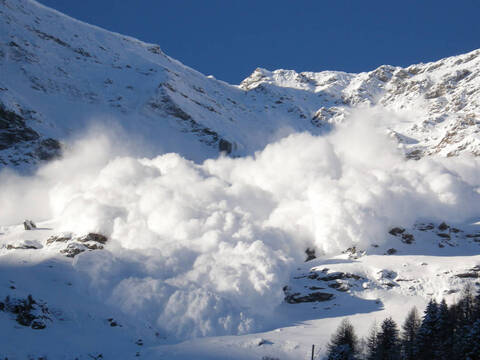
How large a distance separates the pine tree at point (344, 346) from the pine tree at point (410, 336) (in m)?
7.74

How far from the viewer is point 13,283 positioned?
89625mm

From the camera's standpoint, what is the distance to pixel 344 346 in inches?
2667

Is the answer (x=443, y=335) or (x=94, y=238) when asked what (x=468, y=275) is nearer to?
(x=443, y=335)

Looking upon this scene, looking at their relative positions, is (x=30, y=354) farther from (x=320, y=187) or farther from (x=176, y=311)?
(x=320, y=187)

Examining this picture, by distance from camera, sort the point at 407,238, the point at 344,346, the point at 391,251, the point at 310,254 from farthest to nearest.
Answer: the point at 407,238 < the point at 310,254 < the point at 391,251 < the point at 344,346

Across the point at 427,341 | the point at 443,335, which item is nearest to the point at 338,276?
the point at 443,335

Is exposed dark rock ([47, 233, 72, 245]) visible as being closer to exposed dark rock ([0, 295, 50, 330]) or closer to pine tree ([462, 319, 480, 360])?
exposed dark rock ([0, 295, 50, 330])

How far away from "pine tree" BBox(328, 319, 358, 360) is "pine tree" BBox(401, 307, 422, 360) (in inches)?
305

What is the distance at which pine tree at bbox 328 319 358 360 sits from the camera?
6635 cm

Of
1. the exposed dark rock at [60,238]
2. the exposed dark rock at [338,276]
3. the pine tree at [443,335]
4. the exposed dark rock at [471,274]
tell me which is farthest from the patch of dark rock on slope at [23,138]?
the pine tree at [443,335]

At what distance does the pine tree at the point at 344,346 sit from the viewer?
66.3 m

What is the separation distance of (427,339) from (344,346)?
13326mm

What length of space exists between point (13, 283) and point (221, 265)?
48182 mm

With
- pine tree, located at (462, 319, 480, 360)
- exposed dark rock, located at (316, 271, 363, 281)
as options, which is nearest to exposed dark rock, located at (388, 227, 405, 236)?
exposed dark rock, located at (316, 271, 363, 281)
